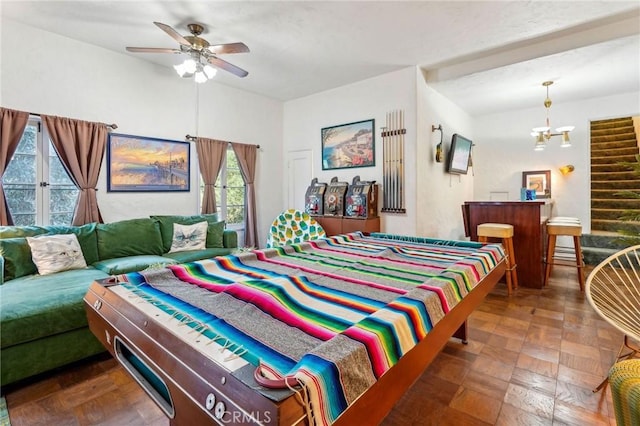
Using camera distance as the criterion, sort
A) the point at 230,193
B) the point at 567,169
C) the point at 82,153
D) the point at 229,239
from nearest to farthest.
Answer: the point at 82,153
the point at 229,239
the point at 230,193
the point at 567,169

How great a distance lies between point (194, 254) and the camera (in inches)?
138

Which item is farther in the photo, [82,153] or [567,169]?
[567,169]

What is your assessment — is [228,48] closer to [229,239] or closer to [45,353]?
[229,239]

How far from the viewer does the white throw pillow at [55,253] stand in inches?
103

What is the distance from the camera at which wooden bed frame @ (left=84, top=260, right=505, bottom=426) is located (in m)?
0.60

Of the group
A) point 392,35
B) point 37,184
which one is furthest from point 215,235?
point 392,35

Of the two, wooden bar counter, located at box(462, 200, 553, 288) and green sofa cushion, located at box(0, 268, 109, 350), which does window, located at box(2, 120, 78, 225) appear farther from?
wooden bar counter, located at box(462, 200, 553, 288)

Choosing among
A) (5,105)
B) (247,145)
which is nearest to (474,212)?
(247,145)

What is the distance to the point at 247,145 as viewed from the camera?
491 cm

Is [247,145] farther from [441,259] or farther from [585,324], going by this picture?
[585,324]

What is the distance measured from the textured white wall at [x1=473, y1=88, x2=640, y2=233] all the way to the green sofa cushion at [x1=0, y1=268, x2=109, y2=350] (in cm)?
665

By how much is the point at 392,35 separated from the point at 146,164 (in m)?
3.30

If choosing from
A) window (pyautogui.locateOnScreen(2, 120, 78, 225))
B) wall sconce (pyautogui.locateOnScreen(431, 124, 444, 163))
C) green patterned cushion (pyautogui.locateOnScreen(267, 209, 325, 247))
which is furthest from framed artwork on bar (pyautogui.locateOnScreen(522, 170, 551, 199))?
window (pyautogui.locateOnScreen(2, 120, 78, 225))

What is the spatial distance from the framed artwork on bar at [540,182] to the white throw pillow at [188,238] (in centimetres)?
574
